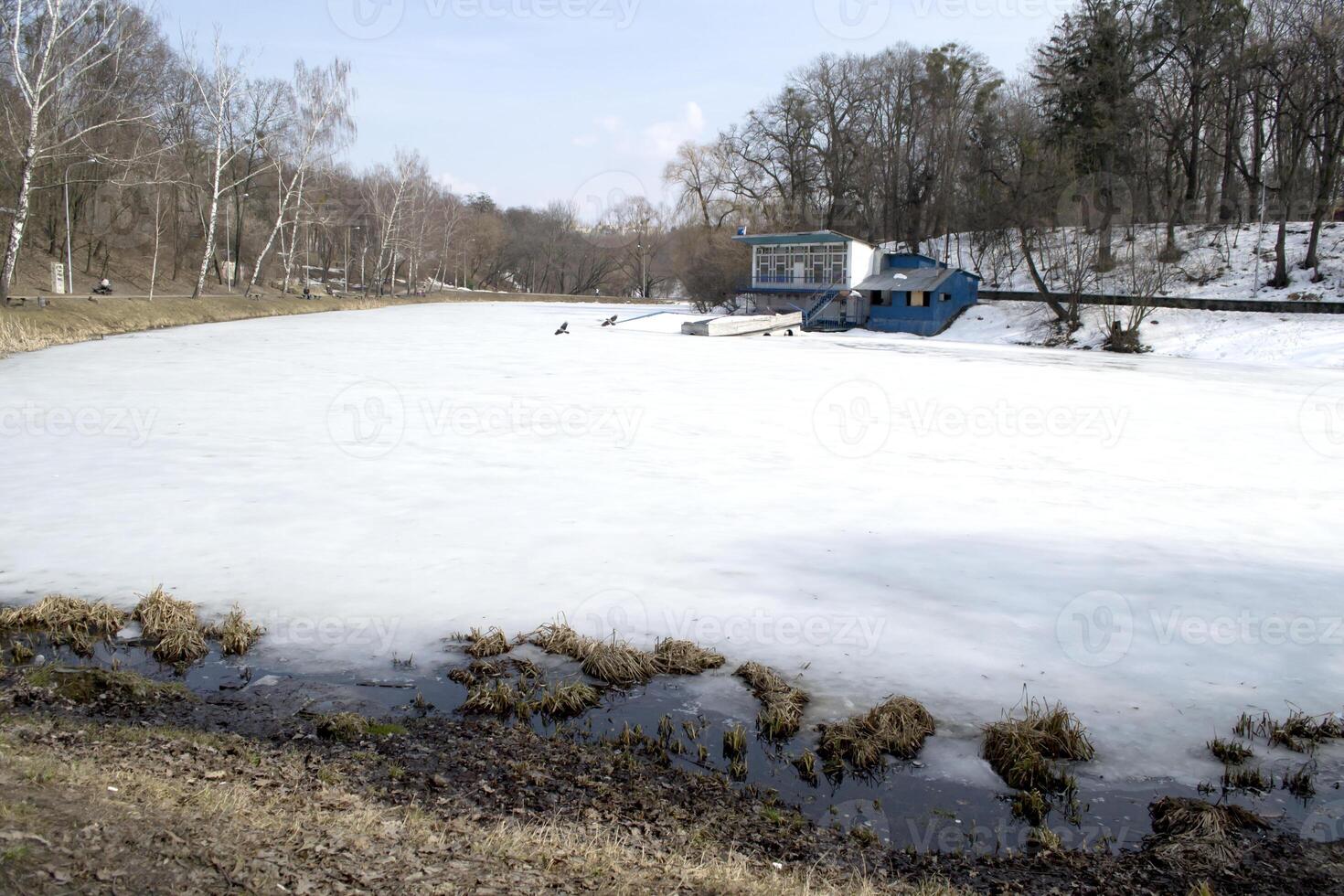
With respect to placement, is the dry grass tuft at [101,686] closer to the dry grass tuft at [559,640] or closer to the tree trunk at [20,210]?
the dry grass tuft at [559,640]

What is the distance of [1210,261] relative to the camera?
4653 centimetres

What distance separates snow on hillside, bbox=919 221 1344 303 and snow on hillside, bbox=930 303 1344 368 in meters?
2.25

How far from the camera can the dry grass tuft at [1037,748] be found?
5477 millimetres

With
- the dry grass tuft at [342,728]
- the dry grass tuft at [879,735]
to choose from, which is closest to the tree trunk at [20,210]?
the dry grass tuft at [342,728]

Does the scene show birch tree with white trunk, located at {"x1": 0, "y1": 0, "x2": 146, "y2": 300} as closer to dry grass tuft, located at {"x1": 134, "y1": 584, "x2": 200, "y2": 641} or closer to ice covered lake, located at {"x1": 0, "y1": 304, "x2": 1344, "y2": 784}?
ice covered lake, located at {"x1": 0, "y1": 304, "x2": 1344, "y2": 784}

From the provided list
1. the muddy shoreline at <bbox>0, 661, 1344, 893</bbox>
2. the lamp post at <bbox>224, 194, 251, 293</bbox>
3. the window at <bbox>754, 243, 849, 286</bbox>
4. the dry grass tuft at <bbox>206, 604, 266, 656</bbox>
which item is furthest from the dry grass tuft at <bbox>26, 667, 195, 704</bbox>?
the window at <bbox>754, 243, 849, 286</bbox>

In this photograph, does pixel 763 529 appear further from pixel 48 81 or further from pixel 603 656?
pixel 48 81

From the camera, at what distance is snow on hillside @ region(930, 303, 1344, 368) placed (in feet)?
114

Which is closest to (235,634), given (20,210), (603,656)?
(603,656)

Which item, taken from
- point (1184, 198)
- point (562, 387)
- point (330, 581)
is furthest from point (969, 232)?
point (330, 581)

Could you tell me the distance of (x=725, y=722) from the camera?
616cm

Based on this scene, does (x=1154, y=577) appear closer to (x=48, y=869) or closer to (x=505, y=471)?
(x=505, y=471)

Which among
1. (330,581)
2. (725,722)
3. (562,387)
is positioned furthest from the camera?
(562,387)

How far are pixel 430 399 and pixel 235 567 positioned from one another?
1055 centimetres
